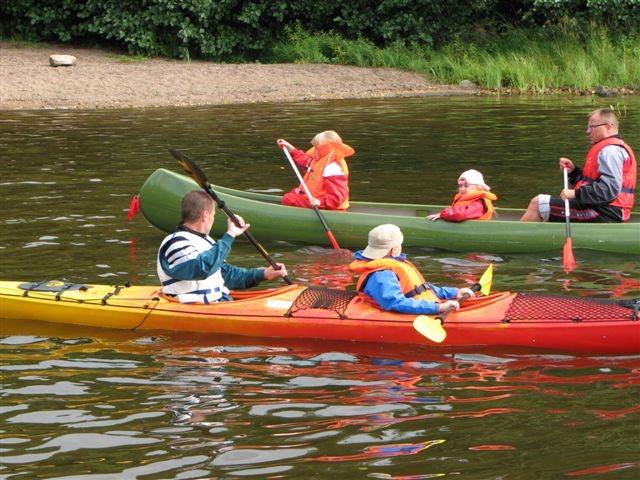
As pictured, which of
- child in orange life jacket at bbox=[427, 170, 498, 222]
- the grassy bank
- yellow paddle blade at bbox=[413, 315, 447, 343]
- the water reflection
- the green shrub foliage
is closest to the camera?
the water reflection

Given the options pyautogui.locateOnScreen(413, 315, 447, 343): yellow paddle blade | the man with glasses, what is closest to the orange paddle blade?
the man with glasses

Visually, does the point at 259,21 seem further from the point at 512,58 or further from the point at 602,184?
the point at 602,184

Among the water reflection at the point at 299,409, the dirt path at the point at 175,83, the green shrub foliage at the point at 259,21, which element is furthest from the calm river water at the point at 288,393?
the green shrub foliage at the point at 259,21

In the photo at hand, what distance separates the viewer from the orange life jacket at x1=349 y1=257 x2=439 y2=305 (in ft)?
24.0

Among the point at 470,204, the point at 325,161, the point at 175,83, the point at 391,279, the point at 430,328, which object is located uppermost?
the point at 175,83

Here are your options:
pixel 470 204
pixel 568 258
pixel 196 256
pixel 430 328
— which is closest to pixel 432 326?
pixel 430 328

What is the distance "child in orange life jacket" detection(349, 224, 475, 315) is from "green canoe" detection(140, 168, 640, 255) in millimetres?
2711

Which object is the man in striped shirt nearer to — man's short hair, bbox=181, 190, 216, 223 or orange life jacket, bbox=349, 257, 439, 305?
man's short hair, bbox=181, 190, 216, 223

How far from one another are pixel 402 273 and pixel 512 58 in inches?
718

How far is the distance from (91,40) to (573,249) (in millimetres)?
19991

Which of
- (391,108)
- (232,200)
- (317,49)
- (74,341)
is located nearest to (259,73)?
(317,49)

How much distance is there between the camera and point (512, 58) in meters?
24.8

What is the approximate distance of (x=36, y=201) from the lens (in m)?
12.7

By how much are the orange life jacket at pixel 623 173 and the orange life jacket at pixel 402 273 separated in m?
3.20
